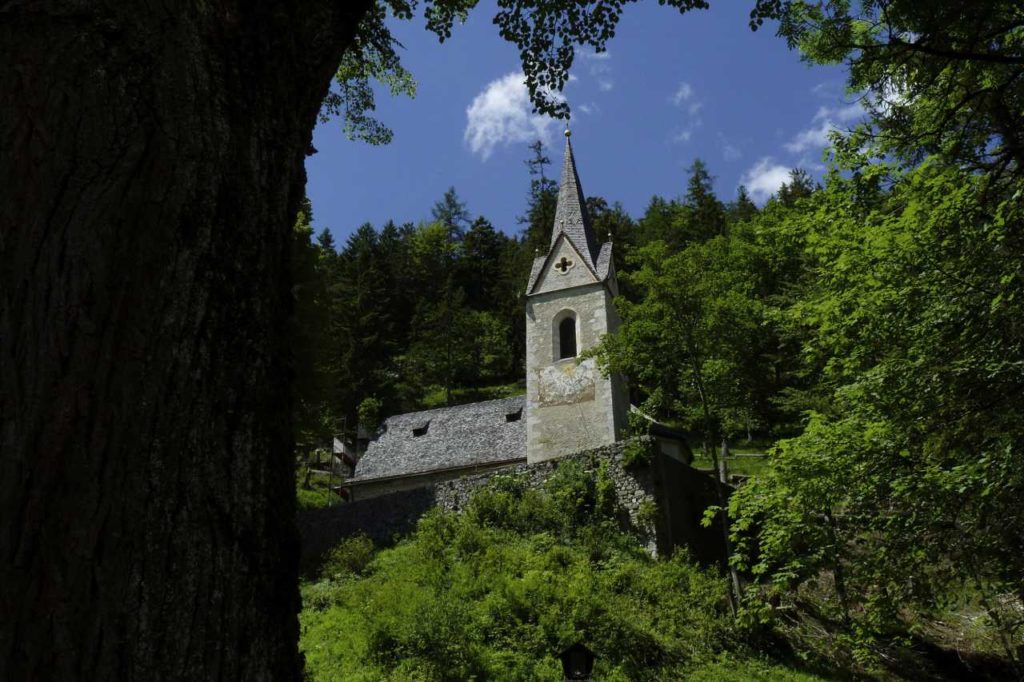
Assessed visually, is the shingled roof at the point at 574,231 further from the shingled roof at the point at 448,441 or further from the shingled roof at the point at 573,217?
the shingled roof at the point at 448,441

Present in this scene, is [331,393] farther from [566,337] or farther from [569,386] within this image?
[566,337]

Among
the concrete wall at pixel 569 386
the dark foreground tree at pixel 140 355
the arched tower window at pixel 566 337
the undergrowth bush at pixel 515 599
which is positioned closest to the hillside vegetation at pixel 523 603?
the undergrowth bush at pixel 515 599

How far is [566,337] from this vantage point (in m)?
26.0

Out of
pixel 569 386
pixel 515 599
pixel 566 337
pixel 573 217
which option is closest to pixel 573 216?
pixel 573 217

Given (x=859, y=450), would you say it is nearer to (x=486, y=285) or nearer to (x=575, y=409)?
(x=575, y=409)

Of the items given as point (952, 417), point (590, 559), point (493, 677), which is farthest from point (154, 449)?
point (590, 559)

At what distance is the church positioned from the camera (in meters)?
23.8

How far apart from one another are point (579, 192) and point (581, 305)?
248 inches

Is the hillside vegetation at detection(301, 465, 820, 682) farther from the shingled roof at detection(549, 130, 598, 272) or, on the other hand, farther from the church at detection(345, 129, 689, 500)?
the shingled roof at detection(549, 130, 598, 272)

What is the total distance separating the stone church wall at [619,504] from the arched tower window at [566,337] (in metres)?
6.82

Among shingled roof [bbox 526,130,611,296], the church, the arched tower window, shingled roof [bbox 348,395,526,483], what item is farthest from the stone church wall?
shingled roof [bbox 526,130,611,296]

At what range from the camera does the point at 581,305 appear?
2589 centimetres

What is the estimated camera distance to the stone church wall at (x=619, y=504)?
57.6ft

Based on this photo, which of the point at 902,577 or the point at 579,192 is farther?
the point at 579,192
